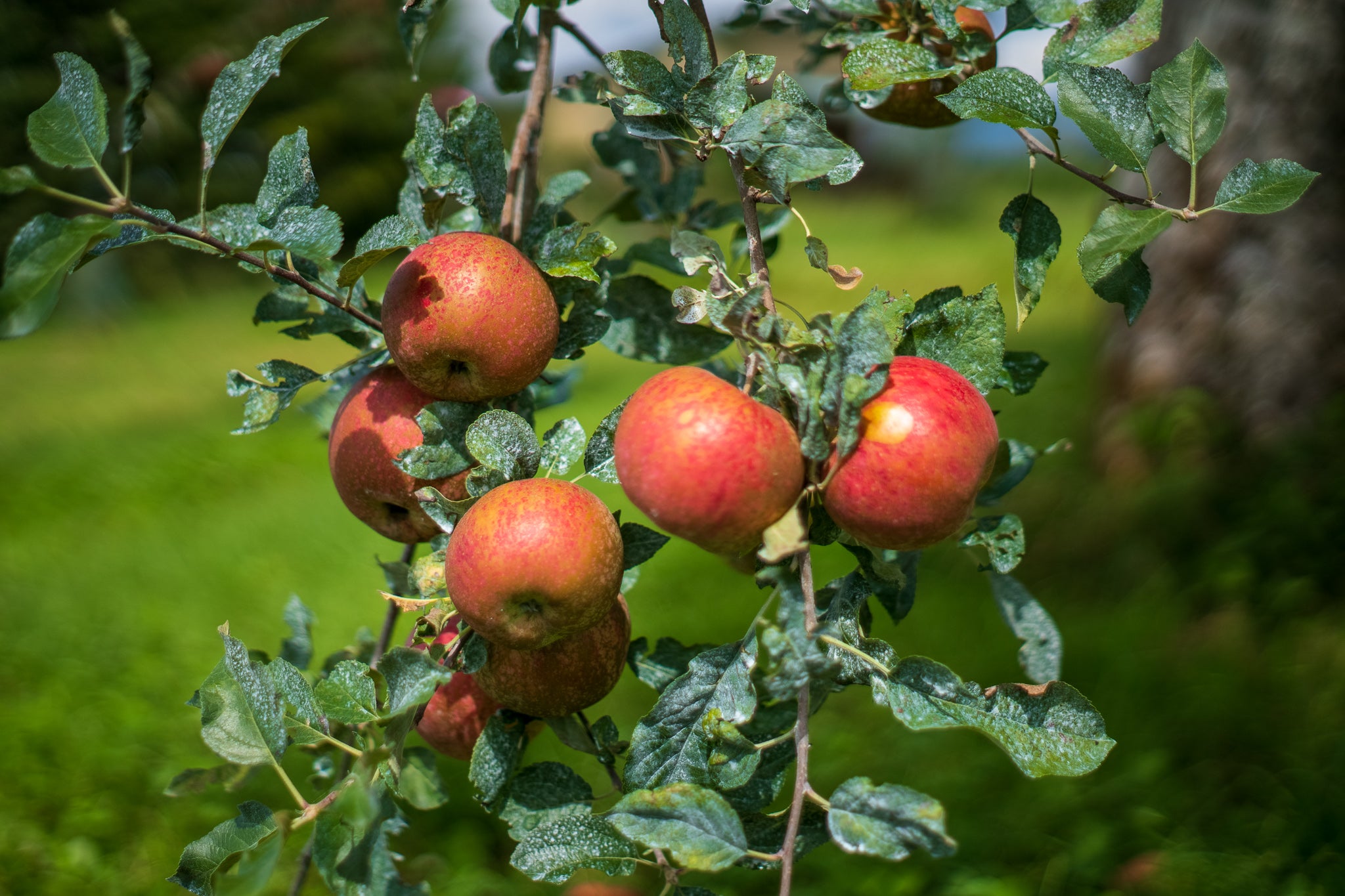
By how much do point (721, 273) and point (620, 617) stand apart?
0.24m

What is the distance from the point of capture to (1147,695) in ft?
5.60

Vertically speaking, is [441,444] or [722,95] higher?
[722,95]

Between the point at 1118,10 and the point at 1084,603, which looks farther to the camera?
the point at 1084,603

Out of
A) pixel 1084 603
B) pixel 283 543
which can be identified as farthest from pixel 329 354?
pixel 1084 603

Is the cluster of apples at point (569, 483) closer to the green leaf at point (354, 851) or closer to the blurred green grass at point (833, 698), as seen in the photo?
the green leaf at point (354, 851)

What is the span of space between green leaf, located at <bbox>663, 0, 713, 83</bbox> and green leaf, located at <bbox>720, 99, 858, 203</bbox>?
0.18ft

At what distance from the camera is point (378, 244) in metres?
0.54

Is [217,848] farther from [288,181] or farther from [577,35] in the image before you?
[577,35]

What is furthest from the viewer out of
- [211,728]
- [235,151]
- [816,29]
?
[235,151]

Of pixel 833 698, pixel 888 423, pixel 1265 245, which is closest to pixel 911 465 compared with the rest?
pixel 888 423

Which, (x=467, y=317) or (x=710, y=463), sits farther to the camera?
(x=467, y=317)

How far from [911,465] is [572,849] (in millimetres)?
282

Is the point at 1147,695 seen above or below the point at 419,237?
below

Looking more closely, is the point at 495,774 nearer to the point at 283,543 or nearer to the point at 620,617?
the point at 620,617
